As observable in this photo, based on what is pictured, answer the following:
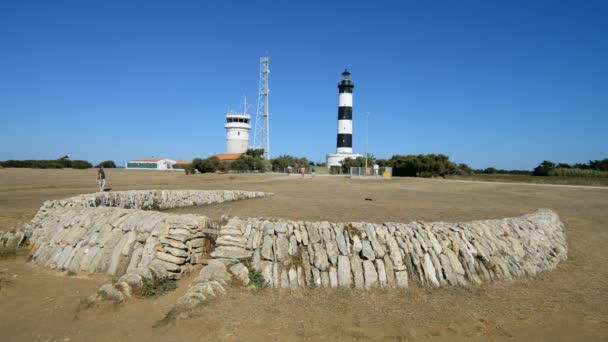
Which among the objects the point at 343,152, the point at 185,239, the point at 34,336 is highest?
the point at 343,152

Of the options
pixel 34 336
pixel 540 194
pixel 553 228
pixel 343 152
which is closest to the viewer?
pixel 34 336

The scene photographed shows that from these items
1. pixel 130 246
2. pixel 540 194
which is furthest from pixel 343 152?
pixel 130 246

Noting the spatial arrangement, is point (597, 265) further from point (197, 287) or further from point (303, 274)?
point (197, 287)

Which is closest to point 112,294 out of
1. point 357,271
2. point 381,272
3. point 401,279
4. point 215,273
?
point 215,273

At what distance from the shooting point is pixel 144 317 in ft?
20.3

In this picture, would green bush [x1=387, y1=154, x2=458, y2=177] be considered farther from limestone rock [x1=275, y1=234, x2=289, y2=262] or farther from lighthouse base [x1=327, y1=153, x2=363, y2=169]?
limestone rock [x1=275, y1=234, x2=289, y2=262]

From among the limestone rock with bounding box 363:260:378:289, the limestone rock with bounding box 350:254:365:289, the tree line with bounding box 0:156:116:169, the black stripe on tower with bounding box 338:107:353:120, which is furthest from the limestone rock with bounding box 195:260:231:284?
the tree line with bounding box 0:156:116:169

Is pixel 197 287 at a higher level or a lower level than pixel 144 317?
higher

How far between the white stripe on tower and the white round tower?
1054 inches

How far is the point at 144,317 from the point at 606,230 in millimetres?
14339

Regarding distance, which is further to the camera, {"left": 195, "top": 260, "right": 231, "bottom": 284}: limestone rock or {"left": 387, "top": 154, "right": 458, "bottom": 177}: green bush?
{"left": 387, "top": 154, "right": 458, "bottom": 177}: green bush

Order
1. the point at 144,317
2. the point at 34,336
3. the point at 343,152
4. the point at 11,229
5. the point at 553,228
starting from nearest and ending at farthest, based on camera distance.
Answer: the point at 34,336 → the point at 144,317 → the point at 553,228 → the point at 11,229 → the point at 343,152

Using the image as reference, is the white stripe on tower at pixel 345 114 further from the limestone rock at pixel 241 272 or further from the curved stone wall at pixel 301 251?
the limestone rock at pixel 241 272

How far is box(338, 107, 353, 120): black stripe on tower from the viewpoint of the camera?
65500 millimetres
